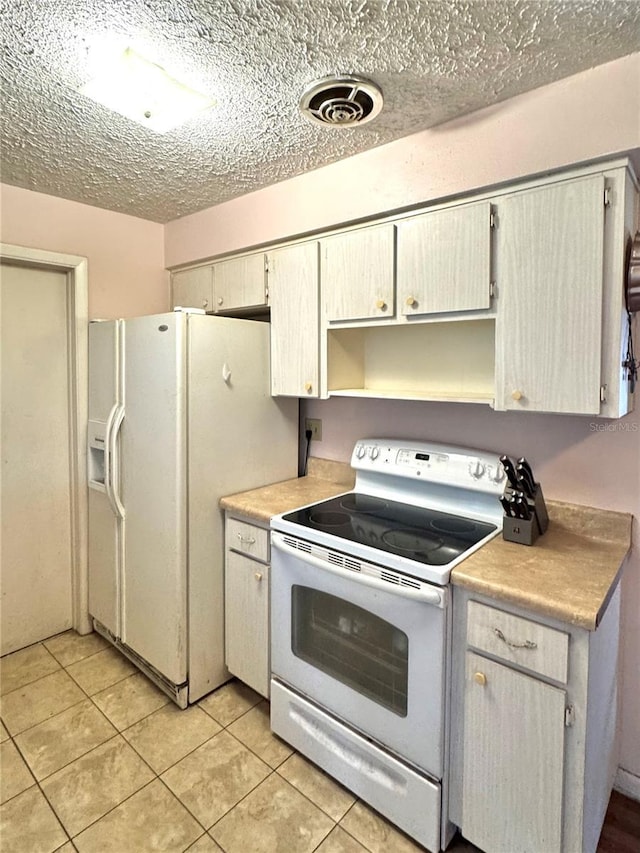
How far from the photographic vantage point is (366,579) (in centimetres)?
153

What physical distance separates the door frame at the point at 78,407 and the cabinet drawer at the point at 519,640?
2147 mm

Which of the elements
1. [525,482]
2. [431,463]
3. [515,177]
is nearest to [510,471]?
[525,482]

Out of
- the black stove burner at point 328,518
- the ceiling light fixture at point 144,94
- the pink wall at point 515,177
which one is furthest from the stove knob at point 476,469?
the ceiling light fixture at point 144,94

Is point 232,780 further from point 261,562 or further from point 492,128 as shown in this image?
point 492,128

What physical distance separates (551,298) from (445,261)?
1.29 feet

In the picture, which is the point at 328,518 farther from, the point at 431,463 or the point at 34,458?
the point at 34,458

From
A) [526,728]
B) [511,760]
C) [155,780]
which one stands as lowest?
[155,780]

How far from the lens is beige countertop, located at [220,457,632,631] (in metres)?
1.23

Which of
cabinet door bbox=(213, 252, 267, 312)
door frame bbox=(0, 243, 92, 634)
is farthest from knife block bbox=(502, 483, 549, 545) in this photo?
door frame bbox=(0, 243, 92, 634)

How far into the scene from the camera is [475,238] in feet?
5.28

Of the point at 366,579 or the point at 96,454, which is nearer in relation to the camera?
the point at 366,579

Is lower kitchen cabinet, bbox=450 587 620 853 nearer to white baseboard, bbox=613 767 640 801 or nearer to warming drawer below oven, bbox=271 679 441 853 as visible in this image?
warming drawer below oven, bbox=271 679 441 853

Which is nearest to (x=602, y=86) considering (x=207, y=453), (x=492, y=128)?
(x=492, y=128)

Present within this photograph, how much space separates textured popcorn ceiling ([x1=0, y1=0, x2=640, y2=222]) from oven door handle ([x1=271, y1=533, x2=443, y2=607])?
152 cm
